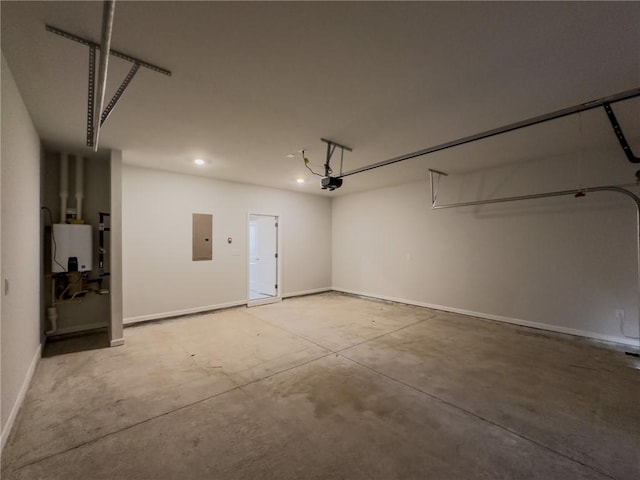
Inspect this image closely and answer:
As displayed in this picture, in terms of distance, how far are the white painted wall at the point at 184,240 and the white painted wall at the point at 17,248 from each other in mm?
1463

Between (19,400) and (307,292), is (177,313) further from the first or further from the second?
(307,292)

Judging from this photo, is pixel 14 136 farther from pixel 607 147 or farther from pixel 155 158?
pixel 607 147

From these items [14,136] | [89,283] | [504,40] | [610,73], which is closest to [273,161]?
[14,136]

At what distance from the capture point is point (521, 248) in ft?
14.5

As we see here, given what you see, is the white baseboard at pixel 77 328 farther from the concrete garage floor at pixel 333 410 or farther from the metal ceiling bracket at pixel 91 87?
the metal ceiling bracket at pixel 91 87

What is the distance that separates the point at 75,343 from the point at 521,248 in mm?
6896

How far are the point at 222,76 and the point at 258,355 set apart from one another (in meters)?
2.99

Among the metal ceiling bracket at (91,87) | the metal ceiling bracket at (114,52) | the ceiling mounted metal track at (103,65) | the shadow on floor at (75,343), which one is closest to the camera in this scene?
the ceiling mounted metal track at (103,65)

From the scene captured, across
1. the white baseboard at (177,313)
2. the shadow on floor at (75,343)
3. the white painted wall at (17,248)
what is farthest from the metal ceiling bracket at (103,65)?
the white baseboard at (177,313)

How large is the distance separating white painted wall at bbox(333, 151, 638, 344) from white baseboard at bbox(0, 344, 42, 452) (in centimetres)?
580

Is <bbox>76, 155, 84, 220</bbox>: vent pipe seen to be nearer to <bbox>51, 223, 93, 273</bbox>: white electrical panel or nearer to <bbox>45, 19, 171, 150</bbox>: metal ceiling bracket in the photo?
<bbox>51, 223, 93, 273</bbox>: white electrical panel

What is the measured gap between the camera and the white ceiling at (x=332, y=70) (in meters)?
1.54

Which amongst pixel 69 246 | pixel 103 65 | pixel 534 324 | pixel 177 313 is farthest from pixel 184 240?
pixel 534 324

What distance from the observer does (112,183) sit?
364cm
